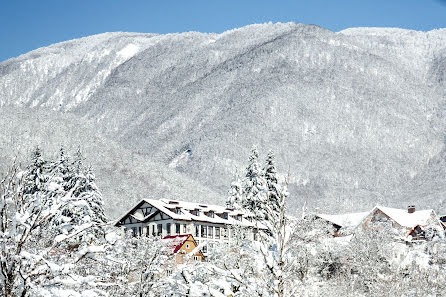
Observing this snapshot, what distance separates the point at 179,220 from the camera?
7431 cm

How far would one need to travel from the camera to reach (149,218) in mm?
76188

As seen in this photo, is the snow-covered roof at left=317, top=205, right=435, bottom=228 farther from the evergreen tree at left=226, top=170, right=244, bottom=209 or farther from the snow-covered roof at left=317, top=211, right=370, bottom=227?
the evergreen tree at left=226, top=170, right=244, bottom=209

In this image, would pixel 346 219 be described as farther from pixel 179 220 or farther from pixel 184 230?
pixel 179 220

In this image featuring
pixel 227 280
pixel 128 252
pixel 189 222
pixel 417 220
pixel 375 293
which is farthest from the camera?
pixel 417 220

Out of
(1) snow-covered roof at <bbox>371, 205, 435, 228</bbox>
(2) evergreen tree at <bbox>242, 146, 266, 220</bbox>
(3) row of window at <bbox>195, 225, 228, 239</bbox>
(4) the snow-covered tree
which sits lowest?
(4) the snow-covered tree

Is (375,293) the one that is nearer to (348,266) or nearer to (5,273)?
(348,266)

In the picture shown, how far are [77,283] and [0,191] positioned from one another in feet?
7.05

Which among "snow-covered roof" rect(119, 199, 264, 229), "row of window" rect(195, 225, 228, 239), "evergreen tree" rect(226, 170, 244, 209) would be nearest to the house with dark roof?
"evergreen tree" rect(226, 170, 244, 209)

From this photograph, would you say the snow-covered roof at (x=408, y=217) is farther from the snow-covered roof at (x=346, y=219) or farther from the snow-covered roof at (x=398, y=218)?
the snow-covered roof at (x=346, y=219)

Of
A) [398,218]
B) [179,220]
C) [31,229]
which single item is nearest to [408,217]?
[398,218]

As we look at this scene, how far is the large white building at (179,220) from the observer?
74500 millimetres

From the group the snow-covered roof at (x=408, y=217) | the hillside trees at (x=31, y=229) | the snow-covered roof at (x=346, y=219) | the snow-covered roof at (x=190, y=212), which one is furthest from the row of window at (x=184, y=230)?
the hillside trees at (x=31, y=229)

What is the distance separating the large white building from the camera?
244 feet

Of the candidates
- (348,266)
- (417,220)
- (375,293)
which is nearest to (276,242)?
(375,293)
